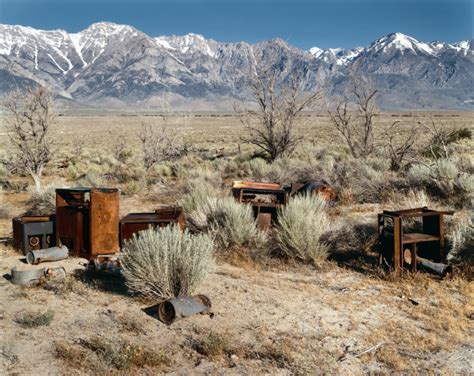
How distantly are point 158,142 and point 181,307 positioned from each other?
1904 cm

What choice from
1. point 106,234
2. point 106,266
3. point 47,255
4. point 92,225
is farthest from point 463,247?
point 47,255

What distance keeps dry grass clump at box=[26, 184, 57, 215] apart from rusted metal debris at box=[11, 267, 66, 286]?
19.4 ft

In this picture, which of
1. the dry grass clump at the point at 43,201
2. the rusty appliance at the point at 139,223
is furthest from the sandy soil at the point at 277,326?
the dry grass clump at the point at 43,201

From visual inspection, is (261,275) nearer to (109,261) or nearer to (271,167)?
(109,261)

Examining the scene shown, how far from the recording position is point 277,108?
20.4 metres

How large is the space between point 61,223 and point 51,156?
10.3 meters

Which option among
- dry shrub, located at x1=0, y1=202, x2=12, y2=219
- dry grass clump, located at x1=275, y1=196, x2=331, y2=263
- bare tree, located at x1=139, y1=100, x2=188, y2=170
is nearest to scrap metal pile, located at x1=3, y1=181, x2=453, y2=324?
dry grass clump, located at x1=275, y1=196, x2=331, y2=263

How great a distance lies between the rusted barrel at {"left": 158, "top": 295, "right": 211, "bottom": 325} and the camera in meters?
5.80

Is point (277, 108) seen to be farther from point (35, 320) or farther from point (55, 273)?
point (35, 320)

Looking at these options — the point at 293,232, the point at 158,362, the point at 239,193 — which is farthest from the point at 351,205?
the point at 158,362

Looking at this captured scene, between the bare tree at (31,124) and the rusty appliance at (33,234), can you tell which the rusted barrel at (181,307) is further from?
the bare tree at (31,124)

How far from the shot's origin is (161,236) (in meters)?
6.71

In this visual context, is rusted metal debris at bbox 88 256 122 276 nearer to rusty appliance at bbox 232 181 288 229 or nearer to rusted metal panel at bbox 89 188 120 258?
rusted metal panel at bbox 89 188 120 258

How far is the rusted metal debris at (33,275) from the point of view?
280 inches
